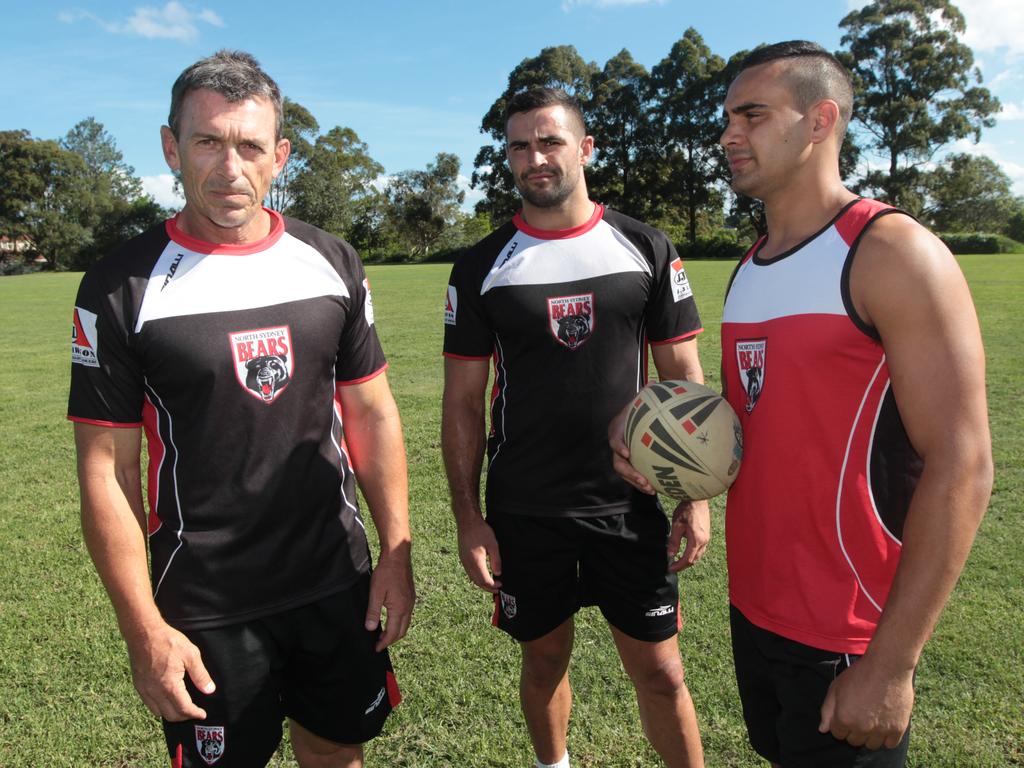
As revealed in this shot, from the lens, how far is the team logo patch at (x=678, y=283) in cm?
311

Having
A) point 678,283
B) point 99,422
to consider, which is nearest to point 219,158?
point 99,422

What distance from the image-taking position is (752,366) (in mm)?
2168

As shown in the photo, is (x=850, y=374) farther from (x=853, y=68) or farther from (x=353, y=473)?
(x=853, y=68)

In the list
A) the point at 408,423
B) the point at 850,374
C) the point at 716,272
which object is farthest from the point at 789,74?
the point at 716,272

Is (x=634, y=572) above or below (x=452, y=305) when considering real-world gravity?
below

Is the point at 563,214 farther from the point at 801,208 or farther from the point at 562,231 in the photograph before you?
the point at 801,208

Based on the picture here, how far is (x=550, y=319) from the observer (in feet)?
9.72

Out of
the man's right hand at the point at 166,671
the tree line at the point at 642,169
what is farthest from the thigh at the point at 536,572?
the tree line at the point at 642,169

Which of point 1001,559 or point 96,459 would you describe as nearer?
point 96,459

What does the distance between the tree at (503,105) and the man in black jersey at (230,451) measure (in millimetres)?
52336

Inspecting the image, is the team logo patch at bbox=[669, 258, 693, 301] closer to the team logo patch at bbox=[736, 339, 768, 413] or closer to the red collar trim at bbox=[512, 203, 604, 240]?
the red collar trim at bbox=[512, 203, 604, 240]

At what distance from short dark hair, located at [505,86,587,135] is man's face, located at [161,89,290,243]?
1.18 metres

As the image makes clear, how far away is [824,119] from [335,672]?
228cm

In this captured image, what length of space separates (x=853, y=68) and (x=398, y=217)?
121 ft
